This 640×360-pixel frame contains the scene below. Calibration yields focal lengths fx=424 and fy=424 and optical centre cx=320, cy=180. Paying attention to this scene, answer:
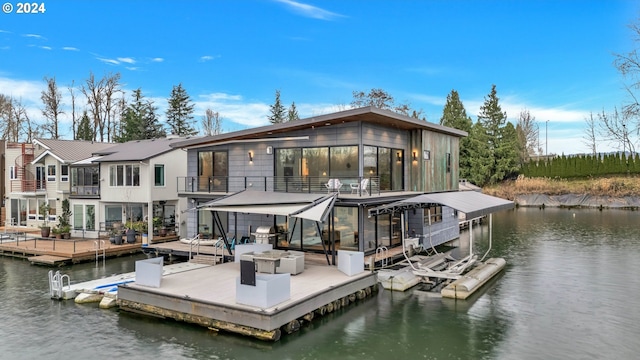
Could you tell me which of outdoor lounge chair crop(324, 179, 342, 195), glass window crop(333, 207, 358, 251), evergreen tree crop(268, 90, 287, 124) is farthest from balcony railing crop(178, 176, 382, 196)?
evergreen tree crop(268, 90, 287, 124)

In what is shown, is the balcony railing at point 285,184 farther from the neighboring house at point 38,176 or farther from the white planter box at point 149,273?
the neighboring house at point 38,176

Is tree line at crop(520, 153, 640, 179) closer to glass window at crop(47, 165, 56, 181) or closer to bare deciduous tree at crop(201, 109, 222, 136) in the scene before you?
bare deciduous tree at crop(201, 109, 222, 136)

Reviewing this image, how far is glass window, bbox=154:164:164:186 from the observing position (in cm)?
2184

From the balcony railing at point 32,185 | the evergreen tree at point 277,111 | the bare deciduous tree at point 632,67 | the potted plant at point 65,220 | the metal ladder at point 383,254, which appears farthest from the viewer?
the evergreen tree at point 277,111

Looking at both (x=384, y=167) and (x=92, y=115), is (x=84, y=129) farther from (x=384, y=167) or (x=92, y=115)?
(x=384, y=167)

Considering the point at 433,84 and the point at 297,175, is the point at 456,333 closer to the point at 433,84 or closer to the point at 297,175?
the point at 297,175

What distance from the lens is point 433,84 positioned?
48656 millimetres

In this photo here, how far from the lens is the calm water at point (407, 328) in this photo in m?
8.50

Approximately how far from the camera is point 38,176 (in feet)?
84.7

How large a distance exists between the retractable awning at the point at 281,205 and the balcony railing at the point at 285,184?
125cm

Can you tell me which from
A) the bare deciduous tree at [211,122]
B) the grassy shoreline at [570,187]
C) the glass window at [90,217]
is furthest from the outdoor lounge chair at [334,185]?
the bare deciduous tree at [211,122]

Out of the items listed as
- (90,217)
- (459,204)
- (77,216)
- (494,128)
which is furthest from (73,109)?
(494,128)

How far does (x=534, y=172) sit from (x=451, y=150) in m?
31.7

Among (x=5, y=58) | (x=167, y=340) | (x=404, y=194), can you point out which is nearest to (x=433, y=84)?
(x=404, y=194)
